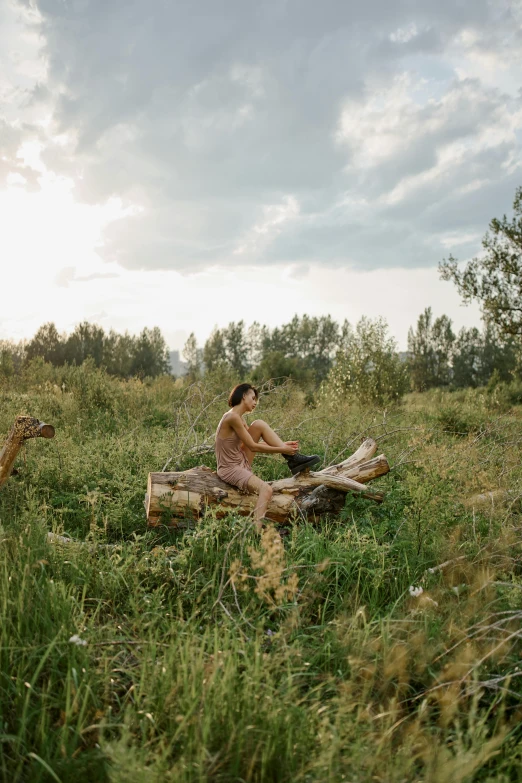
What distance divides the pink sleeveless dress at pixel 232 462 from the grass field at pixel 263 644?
33.3 inches

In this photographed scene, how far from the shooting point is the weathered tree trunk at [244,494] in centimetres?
558

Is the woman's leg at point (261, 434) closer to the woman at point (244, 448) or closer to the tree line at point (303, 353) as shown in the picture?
the woman at point (244, 448)

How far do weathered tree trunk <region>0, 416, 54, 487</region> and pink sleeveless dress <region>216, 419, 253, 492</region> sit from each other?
5.98ft

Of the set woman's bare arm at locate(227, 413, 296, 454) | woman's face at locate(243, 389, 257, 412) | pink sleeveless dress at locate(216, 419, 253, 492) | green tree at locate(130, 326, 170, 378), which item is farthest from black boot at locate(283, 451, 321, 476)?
green tree at locate(130, 326, 170, 378)

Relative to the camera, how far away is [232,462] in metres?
6.02

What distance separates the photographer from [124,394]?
→ 12.6 meters

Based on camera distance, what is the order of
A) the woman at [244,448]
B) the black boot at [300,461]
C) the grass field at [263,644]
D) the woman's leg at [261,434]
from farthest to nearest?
1. the woman's leg at [261,434]
2. the black boot at [300,461]
3. the woman at [244,448]
4. the grass field at [263,644]

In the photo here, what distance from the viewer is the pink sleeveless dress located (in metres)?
5.83

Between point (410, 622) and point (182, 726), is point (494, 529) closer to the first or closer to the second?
point (410, 622)

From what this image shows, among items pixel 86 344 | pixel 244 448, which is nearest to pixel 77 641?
pixel 244 448

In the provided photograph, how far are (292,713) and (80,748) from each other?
938mm

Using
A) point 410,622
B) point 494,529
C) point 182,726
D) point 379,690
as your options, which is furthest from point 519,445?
point 182,726

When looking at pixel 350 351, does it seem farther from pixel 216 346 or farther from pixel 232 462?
pixel 216 346

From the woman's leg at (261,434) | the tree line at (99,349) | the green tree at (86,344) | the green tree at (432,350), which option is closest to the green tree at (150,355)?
the tree line at (99,349)
